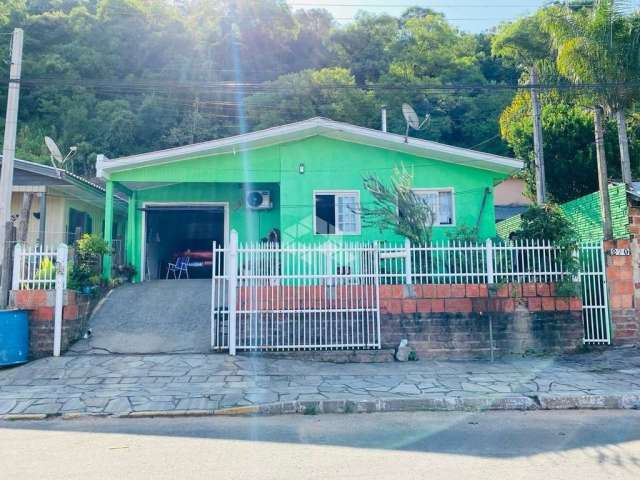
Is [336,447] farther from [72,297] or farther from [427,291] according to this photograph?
[72,297]

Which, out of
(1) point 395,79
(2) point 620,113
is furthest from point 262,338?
(1) point 395,79

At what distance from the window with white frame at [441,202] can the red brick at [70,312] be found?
8.01 meters

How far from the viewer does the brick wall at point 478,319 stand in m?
8.98

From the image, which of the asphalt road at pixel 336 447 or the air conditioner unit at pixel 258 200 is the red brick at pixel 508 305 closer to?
the asphalt road at pixel 336 447

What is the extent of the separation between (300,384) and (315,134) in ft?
23.7

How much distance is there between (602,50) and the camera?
10.1 m

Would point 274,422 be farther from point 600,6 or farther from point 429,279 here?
point 600,6

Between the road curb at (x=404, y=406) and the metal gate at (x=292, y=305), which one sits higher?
the metal gate at (x=292, y=305)

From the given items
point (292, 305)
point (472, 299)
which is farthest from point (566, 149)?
point (292, 305)

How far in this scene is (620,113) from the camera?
36.1 feet

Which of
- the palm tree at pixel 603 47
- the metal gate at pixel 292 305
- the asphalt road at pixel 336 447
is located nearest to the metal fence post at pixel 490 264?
the metal gate at pixel 292 305

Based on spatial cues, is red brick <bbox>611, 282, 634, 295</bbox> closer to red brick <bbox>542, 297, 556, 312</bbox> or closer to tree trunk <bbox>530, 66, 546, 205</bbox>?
red brick <bbox>542, 297, 556, 312</bbox>

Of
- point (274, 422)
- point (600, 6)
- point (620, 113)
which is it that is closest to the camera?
point (274, 422)

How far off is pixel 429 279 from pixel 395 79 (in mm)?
20909
